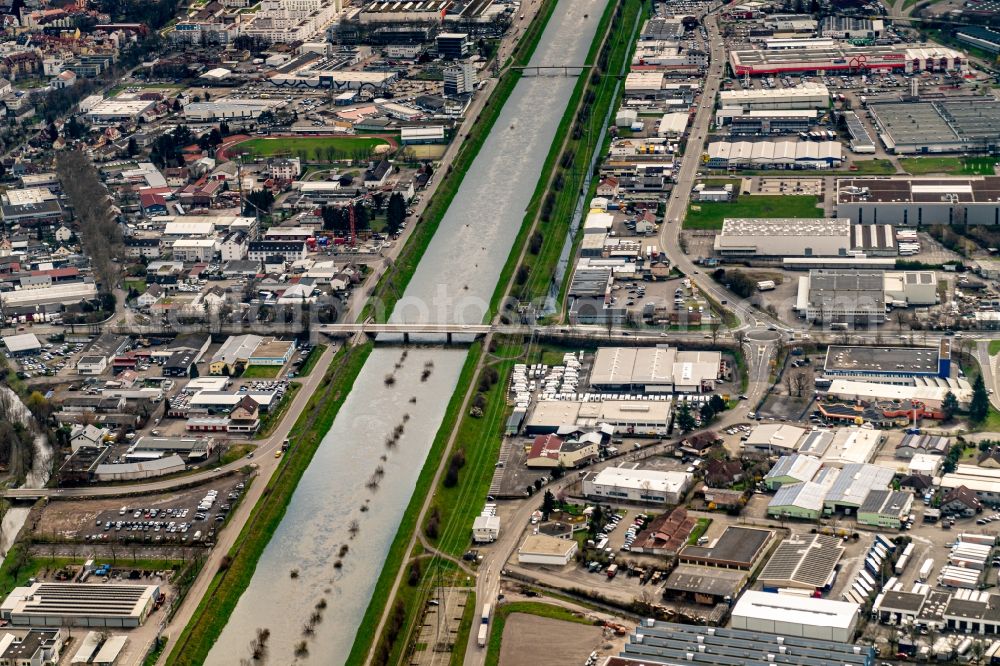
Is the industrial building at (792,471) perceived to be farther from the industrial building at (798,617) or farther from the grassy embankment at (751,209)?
the grassy embankment at (751,209)

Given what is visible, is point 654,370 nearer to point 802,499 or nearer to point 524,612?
point 802,499

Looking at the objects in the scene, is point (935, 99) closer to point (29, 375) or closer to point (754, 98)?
point (754, 98)

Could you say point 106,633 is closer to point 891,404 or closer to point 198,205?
point 891,404

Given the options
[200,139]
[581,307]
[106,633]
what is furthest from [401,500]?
[200,139]

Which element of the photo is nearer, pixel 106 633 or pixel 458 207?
pixel 106 633

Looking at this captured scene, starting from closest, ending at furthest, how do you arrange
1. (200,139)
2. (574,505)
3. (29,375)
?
(574,505), (29,375), (200,139)

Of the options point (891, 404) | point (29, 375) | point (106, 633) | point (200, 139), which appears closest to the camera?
point (106, 633)
